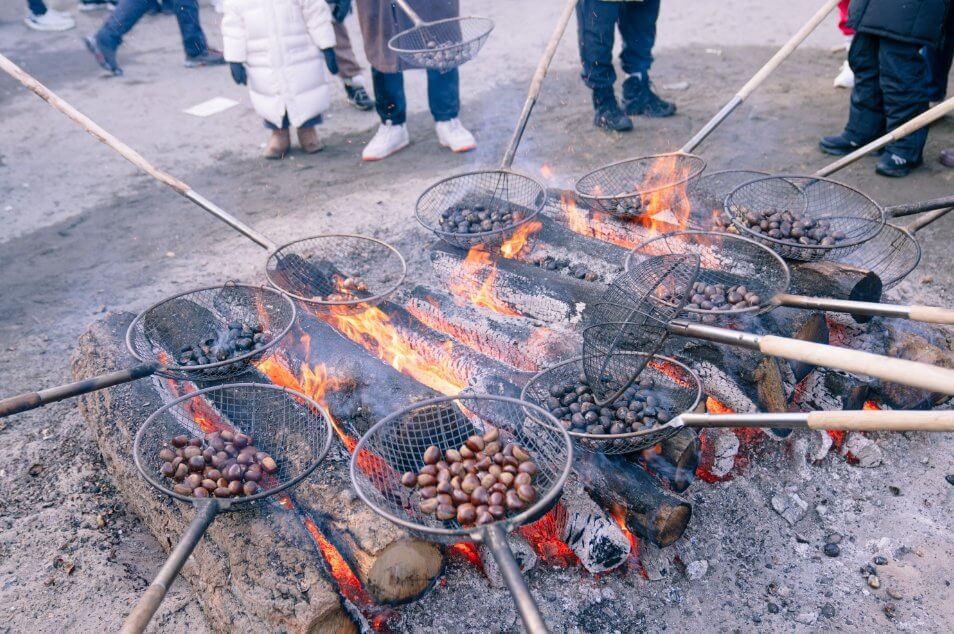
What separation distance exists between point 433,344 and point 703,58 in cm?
773

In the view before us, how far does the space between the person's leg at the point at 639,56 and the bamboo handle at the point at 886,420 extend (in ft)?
20.2

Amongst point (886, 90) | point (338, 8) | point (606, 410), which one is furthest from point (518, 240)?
point (338, 8)

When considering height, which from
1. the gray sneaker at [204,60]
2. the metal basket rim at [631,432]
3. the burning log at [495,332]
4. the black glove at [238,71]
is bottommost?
the gray sneaker at [204,60]

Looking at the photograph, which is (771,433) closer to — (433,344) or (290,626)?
(433,344)

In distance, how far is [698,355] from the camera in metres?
3.53

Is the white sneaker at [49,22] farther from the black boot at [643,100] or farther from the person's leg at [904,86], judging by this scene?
the person's leg at [904,86]

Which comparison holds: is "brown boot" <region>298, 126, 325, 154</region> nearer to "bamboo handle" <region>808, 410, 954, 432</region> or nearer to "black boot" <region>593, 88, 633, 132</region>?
"black boot" <region>593, 88, 633, 132</region>

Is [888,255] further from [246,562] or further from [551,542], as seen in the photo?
[246,562]

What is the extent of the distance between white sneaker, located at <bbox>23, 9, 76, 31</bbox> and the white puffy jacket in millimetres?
7739

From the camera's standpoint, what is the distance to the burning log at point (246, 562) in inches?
103

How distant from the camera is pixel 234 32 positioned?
6.62 m

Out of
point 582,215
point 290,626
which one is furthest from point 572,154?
point 290,626

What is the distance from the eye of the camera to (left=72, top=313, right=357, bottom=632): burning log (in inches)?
103

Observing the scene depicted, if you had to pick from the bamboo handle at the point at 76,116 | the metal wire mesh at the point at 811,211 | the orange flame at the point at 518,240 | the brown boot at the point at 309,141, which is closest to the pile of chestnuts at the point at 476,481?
the orange flame at the point at 518,240
